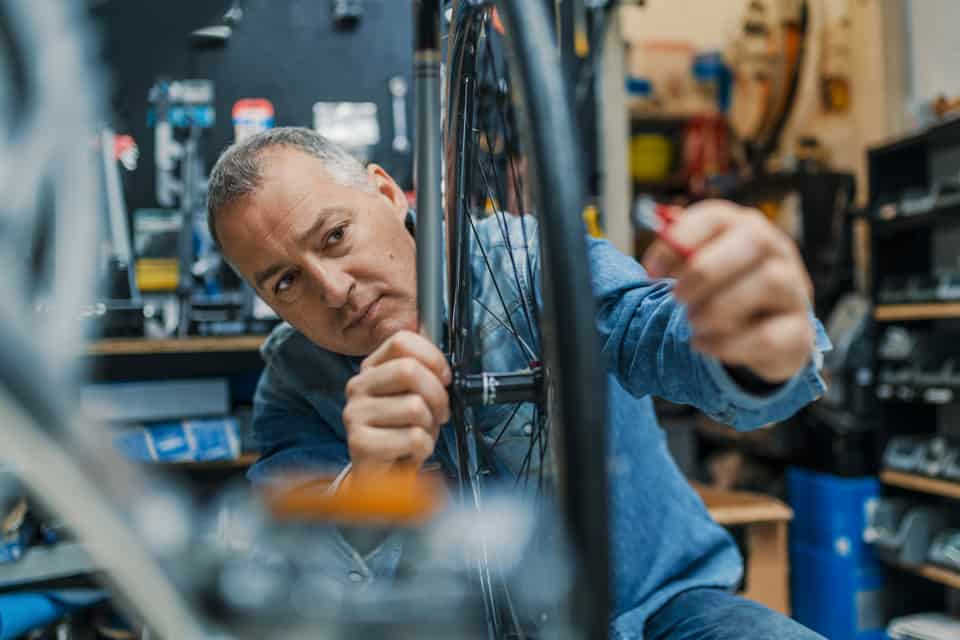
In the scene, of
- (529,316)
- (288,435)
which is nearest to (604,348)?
(529,316)

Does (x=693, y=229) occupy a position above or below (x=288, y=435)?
above

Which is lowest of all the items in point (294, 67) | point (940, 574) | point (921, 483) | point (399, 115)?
point (940, 574)

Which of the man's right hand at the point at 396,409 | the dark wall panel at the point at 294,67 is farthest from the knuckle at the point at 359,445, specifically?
the dark wall panel at the point at 294,67

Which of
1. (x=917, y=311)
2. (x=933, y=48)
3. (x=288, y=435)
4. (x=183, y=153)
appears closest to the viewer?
(x=288, y=435)

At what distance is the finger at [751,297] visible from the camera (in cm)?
52

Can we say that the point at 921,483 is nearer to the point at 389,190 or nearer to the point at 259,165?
the point at 389,190

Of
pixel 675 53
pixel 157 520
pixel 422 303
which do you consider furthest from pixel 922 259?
pixel 157 520

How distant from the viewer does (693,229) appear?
52cm

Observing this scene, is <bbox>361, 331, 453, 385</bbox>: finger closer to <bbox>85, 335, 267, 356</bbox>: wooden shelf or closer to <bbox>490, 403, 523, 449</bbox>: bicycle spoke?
<bbox>490, 403, 523, 449</bbox>: bicycle spoke

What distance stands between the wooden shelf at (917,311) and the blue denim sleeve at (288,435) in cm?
213

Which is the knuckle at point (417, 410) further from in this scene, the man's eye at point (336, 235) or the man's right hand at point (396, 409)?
the man's eye at point (336, 235)

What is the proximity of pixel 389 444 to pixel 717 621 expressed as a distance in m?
0.56

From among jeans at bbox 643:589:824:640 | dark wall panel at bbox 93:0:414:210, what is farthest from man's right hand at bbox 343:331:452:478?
dark wall panel at bbox 93:0:414:210

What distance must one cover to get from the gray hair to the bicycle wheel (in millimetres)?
167
